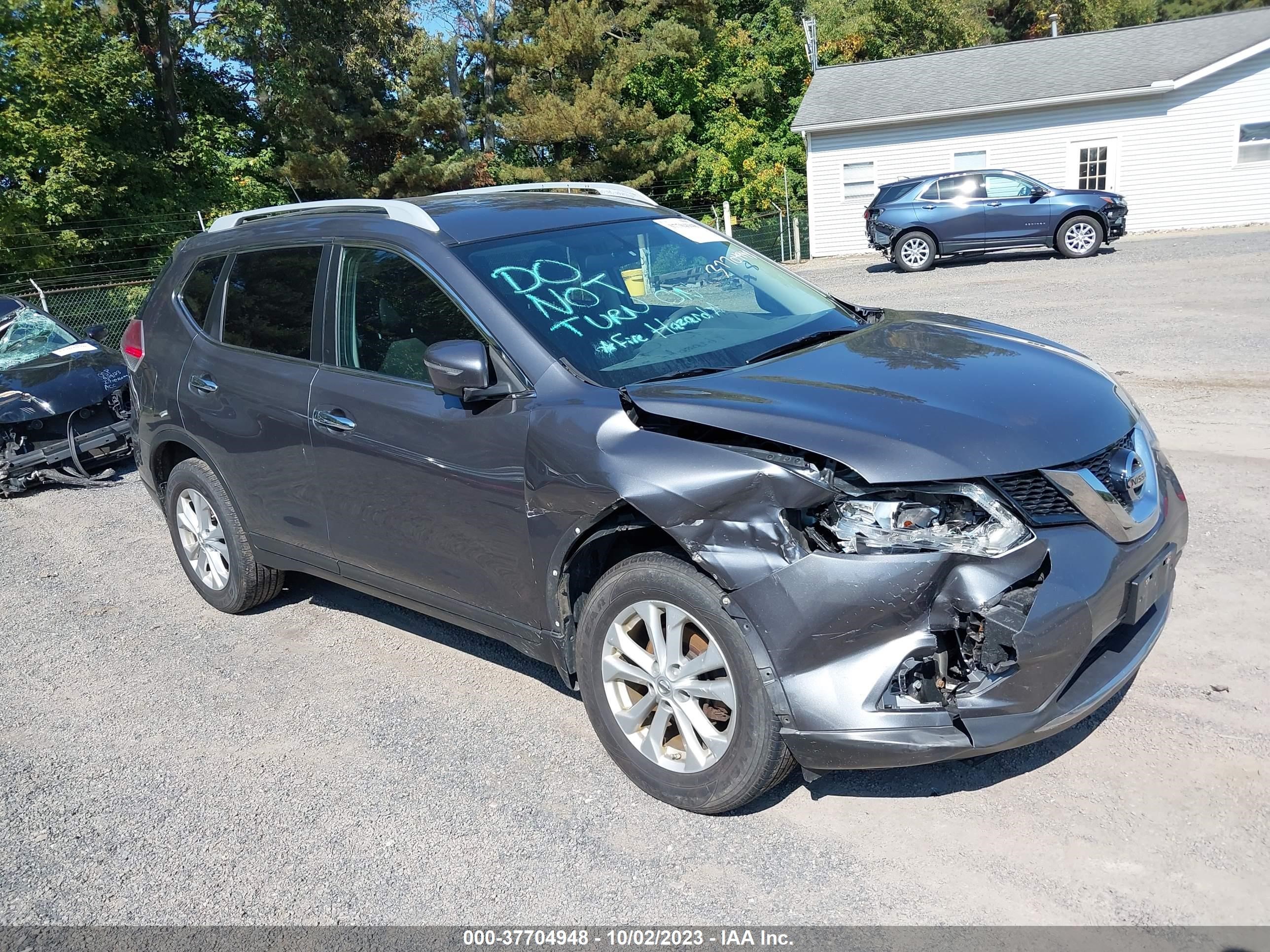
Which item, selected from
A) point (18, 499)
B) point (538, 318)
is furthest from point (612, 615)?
point (18, 499)

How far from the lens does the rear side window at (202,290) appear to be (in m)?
5.29

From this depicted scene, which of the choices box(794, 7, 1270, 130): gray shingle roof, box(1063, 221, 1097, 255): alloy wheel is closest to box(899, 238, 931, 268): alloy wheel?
box(1063, 221, 1097, 255): alloy wheel

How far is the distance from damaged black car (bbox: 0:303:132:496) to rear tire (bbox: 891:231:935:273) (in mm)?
15112

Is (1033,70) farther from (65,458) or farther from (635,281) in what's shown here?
(635,281)

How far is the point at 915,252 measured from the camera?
20.4 meters

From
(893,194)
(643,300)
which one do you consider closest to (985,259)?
(893,194)

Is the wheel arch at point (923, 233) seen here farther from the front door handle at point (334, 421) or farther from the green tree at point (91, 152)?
the green tree at point (91, 152)

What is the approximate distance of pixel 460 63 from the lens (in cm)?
3609

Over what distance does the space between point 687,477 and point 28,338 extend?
877 cm

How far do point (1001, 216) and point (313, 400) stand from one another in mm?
17860

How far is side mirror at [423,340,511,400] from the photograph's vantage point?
366 cm

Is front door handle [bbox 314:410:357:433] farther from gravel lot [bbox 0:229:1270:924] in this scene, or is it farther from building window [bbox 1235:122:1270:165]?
building window [bbox 1235:122:1270:165]

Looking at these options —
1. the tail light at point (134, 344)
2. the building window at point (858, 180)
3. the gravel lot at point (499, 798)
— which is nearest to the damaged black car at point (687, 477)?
the gravel lot at point (499, 798)

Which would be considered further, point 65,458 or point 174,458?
point 65,458
